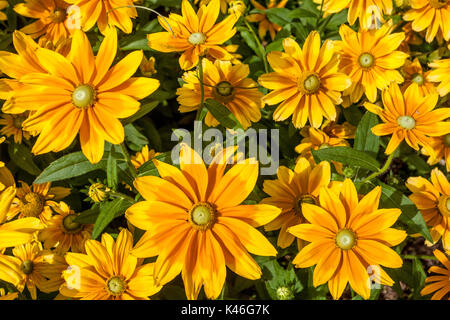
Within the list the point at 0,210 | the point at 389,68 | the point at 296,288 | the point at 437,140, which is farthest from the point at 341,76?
the point at 0,210

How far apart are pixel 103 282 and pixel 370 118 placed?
1557mm

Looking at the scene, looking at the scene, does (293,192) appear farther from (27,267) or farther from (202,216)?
(27,267)

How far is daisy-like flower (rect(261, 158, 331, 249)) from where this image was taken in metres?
1.87

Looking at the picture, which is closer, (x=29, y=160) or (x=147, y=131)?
(x=29, y=160)

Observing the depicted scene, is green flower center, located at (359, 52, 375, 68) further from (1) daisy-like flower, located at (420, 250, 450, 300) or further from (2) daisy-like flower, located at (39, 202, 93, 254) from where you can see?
(2) daisy-like flower, located at (39, 202, 93, 254)

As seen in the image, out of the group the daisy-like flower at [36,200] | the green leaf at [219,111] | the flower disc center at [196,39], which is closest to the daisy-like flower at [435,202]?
the green leaf at [219,111]

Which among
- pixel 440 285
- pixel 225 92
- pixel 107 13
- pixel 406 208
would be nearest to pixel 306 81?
pixel 225 92

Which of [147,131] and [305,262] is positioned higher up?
[147,131]

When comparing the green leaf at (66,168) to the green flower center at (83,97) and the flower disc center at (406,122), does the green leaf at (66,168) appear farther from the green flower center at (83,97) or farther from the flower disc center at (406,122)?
the flower disc center at (406,122)

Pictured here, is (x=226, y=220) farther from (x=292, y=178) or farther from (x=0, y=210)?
(x=0, y=210)

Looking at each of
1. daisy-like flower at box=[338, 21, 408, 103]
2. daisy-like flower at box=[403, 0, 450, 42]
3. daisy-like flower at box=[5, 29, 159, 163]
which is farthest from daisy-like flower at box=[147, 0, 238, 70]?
daisy-like flower at box=[403, 0, 450, 42]

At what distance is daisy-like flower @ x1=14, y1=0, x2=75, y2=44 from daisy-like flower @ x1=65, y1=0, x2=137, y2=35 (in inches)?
13.4

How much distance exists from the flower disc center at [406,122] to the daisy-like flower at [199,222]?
0.81m

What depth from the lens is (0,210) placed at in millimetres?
1614
